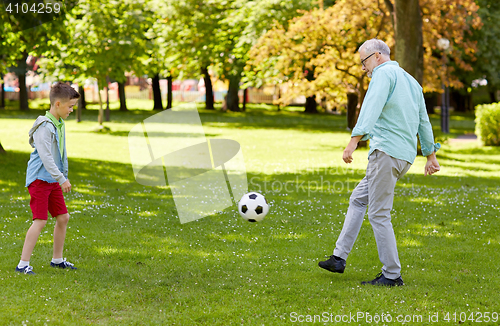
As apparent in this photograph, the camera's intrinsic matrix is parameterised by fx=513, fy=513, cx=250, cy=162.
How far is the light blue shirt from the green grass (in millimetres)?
1326

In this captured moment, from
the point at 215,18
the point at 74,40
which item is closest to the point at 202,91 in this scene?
the point at 215,18

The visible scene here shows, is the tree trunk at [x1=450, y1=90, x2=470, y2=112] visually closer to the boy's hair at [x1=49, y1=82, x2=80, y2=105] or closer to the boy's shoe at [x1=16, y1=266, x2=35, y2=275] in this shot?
the boy's hair at [x1=49, y1=82, x2=80, y2=105]

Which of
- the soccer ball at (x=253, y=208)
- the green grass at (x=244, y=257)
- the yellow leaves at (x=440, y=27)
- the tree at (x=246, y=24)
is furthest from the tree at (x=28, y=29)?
the yellow leaves at (x=440, y=27)

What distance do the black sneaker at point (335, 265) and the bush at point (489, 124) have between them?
15.6 meters

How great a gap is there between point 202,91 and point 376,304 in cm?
7413

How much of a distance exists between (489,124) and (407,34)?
607cm

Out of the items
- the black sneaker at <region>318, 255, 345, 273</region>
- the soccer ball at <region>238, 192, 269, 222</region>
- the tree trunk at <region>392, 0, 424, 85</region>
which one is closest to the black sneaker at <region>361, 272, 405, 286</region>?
the black sneaker at <region>318, 255, 345, 273</region>

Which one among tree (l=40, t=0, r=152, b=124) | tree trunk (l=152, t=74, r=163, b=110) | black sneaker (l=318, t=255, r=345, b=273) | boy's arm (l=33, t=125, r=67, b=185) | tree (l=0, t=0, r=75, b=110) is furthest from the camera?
tree trunk (l=152, t=74, r=163, b=110)

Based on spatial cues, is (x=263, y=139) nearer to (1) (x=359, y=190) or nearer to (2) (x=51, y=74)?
(2) (x=51, y=74)

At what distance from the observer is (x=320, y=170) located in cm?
1343

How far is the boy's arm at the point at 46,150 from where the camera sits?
15.6 feet

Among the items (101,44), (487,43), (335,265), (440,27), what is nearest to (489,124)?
(440,27)

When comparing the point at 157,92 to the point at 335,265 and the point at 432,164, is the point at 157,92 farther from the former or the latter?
the point at 432,164

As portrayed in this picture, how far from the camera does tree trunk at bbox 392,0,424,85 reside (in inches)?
587
